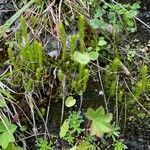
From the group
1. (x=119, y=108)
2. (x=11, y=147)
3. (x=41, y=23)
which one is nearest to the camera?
(x=11, y=147)

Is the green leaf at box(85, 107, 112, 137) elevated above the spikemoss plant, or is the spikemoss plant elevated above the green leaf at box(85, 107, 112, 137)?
the spikemoss plant

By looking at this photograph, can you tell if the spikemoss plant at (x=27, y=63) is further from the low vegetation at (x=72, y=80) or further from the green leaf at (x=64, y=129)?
the green leaf at (x=64, y=129)

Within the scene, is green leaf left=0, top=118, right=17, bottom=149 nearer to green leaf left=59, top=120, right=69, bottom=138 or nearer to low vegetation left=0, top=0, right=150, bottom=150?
low vegetation left=0, top=0, right=150, bottom=150

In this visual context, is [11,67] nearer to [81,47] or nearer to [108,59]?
[81,47]

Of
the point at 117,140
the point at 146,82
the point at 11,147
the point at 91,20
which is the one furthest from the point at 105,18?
the point at 11,147

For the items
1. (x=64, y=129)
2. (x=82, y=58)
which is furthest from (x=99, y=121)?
(x=82, y=58)

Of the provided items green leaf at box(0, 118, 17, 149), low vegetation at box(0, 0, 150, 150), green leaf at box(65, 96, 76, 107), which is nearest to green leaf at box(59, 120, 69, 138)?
low vegetation at box(0, 0, 150, 150)
